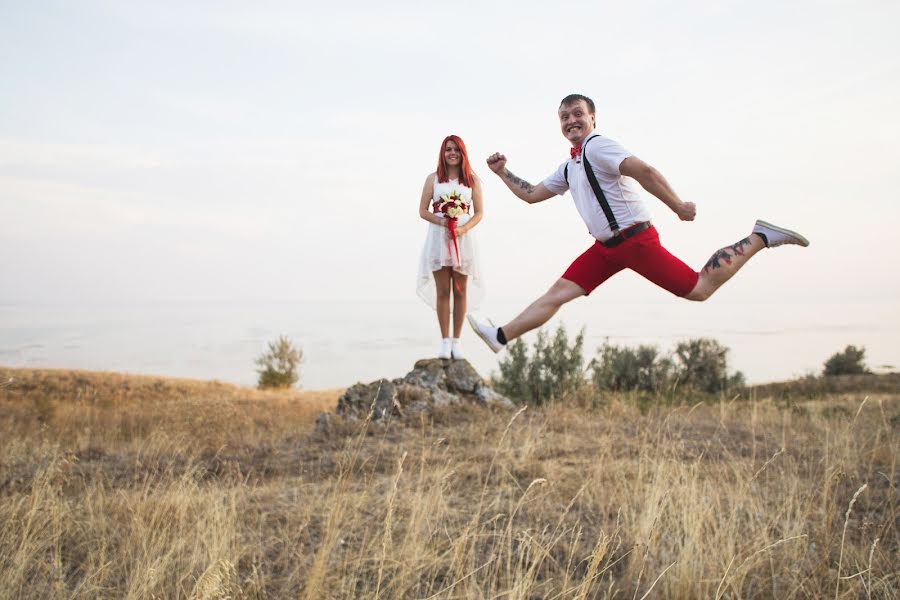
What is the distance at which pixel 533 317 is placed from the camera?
17.9ft

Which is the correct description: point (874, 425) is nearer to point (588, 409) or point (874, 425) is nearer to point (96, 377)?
point (588, 409)

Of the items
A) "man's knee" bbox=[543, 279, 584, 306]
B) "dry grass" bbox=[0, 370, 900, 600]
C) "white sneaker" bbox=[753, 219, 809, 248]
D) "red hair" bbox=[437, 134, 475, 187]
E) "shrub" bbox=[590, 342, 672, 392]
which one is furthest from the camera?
"shrub" bbox=[590, 342, 672, 392]

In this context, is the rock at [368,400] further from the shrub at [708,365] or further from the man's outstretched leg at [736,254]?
the shrub at [708,365]

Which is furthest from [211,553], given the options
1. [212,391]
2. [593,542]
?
[212,391]

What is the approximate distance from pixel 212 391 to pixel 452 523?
1454 centimetres

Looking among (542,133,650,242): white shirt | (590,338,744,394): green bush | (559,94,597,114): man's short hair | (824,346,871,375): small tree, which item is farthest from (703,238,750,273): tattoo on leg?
(824,346,871,375): small tree

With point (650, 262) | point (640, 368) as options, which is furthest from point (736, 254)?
point (640, 368)

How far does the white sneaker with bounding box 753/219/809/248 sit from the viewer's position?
15.6 ft

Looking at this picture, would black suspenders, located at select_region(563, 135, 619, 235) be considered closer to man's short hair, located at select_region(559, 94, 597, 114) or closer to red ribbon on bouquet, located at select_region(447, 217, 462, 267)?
man's short hair, located at select_region(559, 94, 597, 114)

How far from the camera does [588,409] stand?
9297 millimetres

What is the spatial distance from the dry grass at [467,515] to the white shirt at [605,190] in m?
1.64

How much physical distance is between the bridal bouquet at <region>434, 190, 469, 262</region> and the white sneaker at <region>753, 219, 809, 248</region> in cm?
399

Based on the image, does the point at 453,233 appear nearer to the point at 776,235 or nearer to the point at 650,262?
the point at 650,262

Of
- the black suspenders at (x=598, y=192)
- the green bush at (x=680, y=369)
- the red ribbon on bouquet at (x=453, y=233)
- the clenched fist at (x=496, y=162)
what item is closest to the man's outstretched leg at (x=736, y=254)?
the black suspenders at (x=598, y=192)
